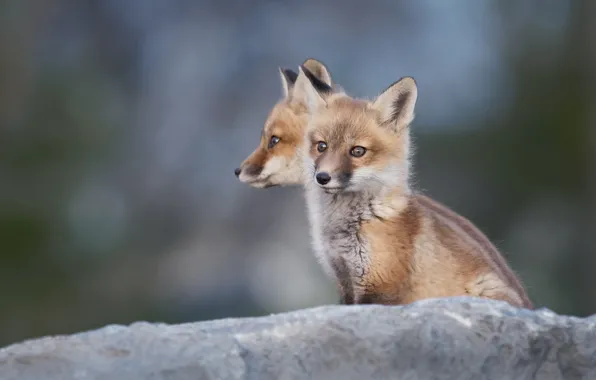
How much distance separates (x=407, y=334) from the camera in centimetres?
293

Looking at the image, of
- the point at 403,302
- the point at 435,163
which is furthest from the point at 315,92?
the point at 435,163

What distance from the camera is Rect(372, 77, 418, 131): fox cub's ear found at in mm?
3561

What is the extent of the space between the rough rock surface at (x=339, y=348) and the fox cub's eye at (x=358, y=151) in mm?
673

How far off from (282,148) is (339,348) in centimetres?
139

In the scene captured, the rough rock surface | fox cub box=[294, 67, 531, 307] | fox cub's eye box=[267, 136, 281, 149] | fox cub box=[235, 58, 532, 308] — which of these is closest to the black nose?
fox cub box=[294, 67, 531, 307]

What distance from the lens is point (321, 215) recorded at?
371cm

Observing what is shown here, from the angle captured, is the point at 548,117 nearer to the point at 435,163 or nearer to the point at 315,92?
the point at 435,163

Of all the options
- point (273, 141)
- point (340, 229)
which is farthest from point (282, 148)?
point (340, 229)

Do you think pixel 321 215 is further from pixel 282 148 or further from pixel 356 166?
pixel 282 148

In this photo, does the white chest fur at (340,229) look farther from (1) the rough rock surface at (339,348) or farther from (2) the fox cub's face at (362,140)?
(1) the rough rock surface at (339,348)

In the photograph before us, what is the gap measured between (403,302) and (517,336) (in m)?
0.54

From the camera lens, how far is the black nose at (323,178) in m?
3.35

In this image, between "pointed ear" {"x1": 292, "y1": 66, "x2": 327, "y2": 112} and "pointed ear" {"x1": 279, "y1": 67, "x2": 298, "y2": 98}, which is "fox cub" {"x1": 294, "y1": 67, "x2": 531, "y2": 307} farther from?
"pointed ear" {"x1": 279, "y1": 67, "x2": 298, "y2": 98}

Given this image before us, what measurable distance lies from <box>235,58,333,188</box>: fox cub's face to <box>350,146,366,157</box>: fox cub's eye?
516 mm
